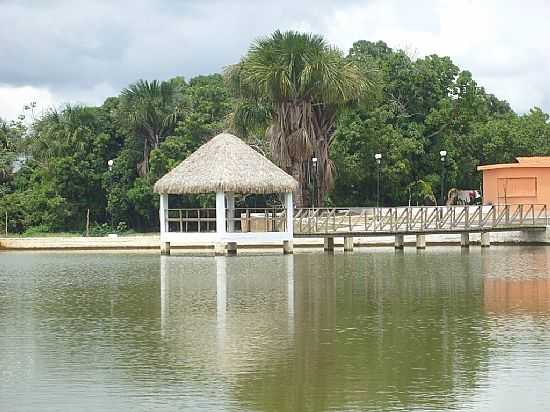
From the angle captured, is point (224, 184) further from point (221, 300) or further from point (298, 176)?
point (221, 300)

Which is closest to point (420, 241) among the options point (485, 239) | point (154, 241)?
point (485, 239)

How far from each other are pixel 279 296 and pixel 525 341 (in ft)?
26.3

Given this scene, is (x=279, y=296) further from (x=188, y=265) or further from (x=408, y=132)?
(x=408, y=132)

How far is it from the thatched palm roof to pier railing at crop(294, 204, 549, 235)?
8.93 ft

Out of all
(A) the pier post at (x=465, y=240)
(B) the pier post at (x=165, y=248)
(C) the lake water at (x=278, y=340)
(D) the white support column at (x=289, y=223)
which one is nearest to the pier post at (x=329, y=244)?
(D) the white support column at (x=289, y=223)

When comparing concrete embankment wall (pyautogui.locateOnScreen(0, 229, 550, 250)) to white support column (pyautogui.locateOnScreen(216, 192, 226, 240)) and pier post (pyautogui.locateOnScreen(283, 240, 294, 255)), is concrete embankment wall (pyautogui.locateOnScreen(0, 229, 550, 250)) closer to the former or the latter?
pier post (pyautogui.locateOnScreen(283, 240, 294, 255))

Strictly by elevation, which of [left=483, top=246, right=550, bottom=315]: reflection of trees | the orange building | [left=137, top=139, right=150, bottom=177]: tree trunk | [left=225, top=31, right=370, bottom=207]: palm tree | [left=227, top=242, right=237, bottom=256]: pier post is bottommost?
[left=483, top=246, right=550, bottom=315]: reflection of trees

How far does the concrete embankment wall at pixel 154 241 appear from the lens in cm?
4422

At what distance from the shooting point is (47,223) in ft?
172

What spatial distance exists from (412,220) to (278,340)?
25518 millimetres

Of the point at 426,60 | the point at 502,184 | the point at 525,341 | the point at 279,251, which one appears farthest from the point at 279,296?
the point at 426,60

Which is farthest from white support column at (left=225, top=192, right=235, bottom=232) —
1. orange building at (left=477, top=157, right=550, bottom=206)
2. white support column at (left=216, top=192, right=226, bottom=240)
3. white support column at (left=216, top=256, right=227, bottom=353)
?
orange building at (left=477, top=157, right=550, bottom=206)

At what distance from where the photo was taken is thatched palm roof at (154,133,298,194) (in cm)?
3834

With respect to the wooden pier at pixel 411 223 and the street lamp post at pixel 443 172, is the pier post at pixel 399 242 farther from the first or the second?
the street lamp post at pixel 443 172
